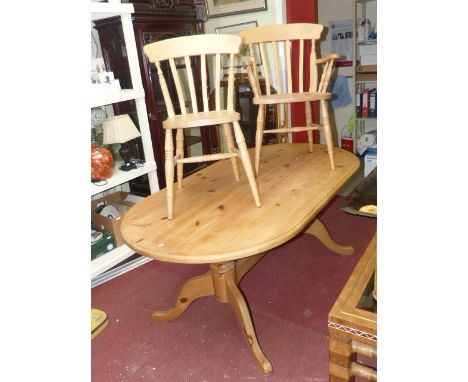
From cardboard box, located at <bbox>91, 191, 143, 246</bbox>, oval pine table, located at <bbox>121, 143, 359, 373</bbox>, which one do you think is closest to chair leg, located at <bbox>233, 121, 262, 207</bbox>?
oval pine table, located at <bbox>121, 143, 359, 373</bbox>

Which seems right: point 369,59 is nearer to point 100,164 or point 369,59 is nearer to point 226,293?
point 100,164

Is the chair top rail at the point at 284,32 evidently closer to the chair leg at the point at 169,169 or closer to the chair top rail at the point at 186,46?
the chair top rail at the point at 186,46

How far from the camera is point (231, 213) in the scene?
58.1 inches

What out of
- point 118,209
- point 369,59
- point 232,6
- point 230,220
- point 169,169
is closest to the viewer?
point 230,220

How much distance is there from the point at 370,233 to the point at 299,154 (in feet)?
2.31

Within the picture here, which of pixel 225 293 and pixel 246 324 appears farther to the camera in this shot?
pixel 225 293

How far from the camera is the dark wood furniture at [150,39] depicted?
2498mm

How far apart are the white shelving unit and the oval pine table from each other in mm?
499

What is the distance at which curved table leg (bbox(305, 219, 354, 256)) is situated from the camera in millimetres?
2158

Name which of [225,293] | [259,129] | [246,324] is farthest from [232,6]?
[246,324]

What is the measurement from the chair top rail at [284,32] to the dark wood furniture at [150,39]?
833 millimetres

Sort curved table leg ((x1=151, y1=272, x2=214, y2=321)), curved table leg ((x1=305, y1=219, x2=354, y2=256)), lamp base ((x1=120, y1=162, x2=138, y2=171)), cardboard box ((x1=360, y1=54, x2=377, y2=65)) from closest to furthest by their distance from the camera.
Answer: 1. curved table leg ((x1=151, y1=272, x2=214, y2=321))
2. curved table leg ((x1=305, y1=219, x2=354, y2=256))
3. lamp base ((x1=120, y1=162, x2=138, y2=171))
4. cardboard box ((x1=360, y1=54, x2=377, y2=65))

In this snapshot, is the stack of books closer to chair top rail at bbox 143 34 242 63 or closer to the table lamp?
the table lamp

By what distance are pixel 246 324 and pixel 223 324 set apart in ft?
0.91
